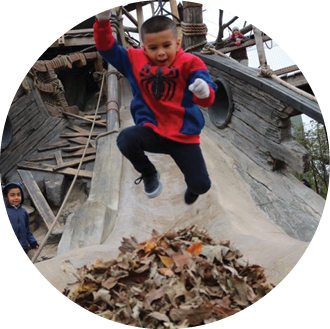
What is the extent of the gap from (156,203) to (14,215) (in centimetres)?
66

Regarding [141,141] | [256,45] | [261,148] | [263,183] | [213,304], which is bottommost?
[213,304]

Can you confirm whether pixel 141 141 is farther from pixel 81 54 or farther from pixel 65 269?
pixel 81 54

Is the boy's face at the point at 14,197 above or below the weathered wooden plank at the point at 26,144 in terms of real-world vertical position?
below

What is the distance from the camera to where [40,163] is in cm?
236

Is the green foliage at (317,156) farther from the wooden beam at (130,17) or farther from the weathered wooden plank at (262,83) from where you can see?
the wooden beam at (130,17)

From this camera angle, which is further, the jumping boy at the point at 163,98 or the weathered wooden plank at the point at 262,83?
the weathered wooden plank at the point at 262,83

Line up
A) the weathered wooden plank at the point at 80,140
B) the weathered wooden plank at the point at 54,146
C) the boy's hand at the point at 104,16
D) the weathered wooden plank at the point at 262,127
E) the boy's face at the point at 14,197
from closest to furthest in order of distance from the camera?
1. the boy's hand at the point at 104,16
2. the boy's face at the point at 14,197
3. the weathered wooden plank at the point at 262,127
4. the weathered wooden plank at the point at 54,146
5. the weathered wooden plank at the point at 80,140

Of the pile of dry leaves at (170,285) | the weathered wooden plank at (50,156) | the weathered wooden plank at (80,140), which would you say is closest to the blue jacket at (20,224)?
the pile of dry leaves at (170,285)

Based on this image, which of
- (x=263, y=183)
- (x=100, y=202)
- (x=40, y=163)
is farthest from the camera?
(x=40, y=163)

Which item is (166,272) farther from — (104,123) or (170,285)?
(104,123)

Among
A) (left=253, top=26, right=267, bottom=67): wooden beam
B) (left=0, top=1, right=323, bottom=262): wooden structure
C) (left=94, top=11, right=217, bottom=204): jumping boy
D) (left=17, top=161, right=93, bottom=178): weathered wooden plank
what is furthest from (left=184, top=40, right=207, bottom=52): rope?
(left=17, top=161, right=93, bottom=178): weathered wooden plank

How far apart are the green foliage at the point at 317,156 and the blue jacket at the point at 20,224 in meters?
1.25

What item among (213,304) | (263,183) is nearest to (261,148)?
(263,183)

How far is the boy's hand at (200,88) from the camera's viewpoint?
1404 mm
